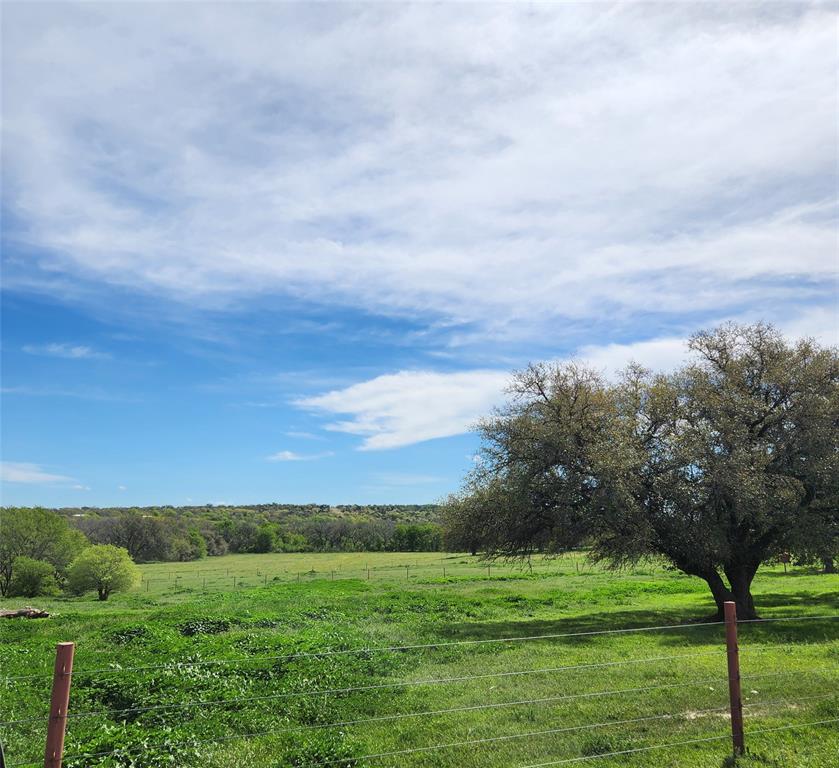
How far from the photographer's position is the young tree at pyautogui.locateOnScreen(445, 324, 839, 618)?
22.8 m

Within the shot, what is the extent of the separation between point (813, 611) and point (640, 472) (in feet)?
36.2

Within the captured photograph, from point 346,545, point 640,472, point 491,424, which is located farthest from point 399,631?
point 346,545

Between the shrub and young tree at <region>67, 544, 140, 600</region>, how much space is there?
8276 mm

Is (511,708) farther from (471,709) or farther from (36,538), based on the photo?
(36,538)

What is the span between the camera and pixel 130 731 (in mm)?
10070

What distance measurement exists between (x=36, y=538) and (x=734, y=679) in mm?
77177

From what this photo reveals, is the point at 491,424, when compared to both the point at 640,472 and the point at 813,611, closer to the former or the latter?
the point at 640,472

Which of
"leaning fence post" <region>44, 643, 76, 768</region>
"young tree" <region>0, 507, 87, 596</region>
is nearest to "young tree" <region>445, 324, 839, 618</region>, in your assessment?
"leaning fence post" <region>44, 643, 76, 768</region>

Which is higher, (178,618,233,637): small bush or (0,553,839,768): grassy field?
(0,553,839,768): grassy field

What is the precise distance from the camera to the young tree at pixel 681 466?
896 inches

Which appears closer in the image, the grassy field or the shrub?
the grassy field

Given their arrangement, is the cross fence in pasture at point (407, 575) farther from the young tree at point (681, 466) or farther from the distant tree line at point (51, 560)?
the young tree at point (681, 466)

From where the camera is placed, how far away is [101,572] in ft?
171

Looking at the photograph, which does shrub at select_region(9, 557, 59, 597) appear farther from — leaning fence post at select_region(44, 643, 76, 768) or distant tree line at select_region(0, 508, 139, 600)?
leaning fence post at select_region(44, 643, 76, 768)
